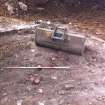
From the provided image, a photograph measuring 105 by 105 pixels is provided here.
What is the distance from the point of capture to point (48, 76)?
4.71m

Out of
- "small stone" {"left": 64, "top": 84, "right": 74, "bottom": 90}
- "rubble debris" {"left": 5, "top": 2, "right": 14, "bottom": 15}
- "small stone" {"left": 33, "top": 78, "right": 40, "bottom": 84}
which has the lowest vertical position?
"small stone" {"left": 64, "top": 84, "right": 74, "bottom": 90}

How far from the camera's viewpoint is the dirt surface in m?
4.32

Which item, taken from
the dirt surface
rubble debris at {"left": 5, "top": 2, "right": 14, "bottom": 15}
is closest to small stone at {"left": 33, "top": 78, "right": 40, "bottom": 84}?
the dirt surface

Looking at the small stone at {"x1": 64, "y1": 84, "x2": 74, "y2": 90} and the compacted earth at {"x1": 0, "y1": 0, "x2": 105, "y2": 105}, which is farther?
the small stone at {"x1": 64, "y1": 84, "x2": 74, "y2": 90}

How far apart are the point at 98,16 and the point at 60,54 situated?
5.55ft

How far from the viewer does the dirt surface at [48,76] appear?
4320mm

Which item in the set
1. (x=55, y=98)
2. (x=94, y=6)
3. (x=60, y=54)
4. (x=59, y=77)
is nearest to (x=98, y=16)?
(x=94, y=6)

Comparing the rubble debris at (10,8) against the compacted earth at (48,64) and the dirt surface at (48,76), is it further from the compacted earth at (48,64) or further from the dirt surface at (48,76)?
the dirt surface at (48,76)

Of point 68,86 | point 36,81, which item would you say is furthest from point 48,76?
point 68,86

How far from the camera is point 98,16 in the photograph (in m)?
6.49

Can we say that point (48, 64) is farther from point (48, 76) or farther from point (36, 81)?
point (36, 81)

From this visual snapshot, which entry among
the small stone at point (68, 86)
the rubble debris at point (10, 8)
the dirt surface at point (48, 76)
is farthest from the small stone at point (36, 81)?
the rubble debris at point (10, 8)

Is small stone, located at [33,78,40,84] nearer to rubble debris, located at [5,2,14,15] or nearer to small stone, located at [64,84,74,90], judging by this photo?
small stone, located at [64,84,74,90]

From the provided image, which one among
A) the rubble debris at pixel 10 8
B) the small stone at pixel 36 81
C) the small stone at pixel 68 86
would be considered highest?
the rubble debris at pixel 10 8
